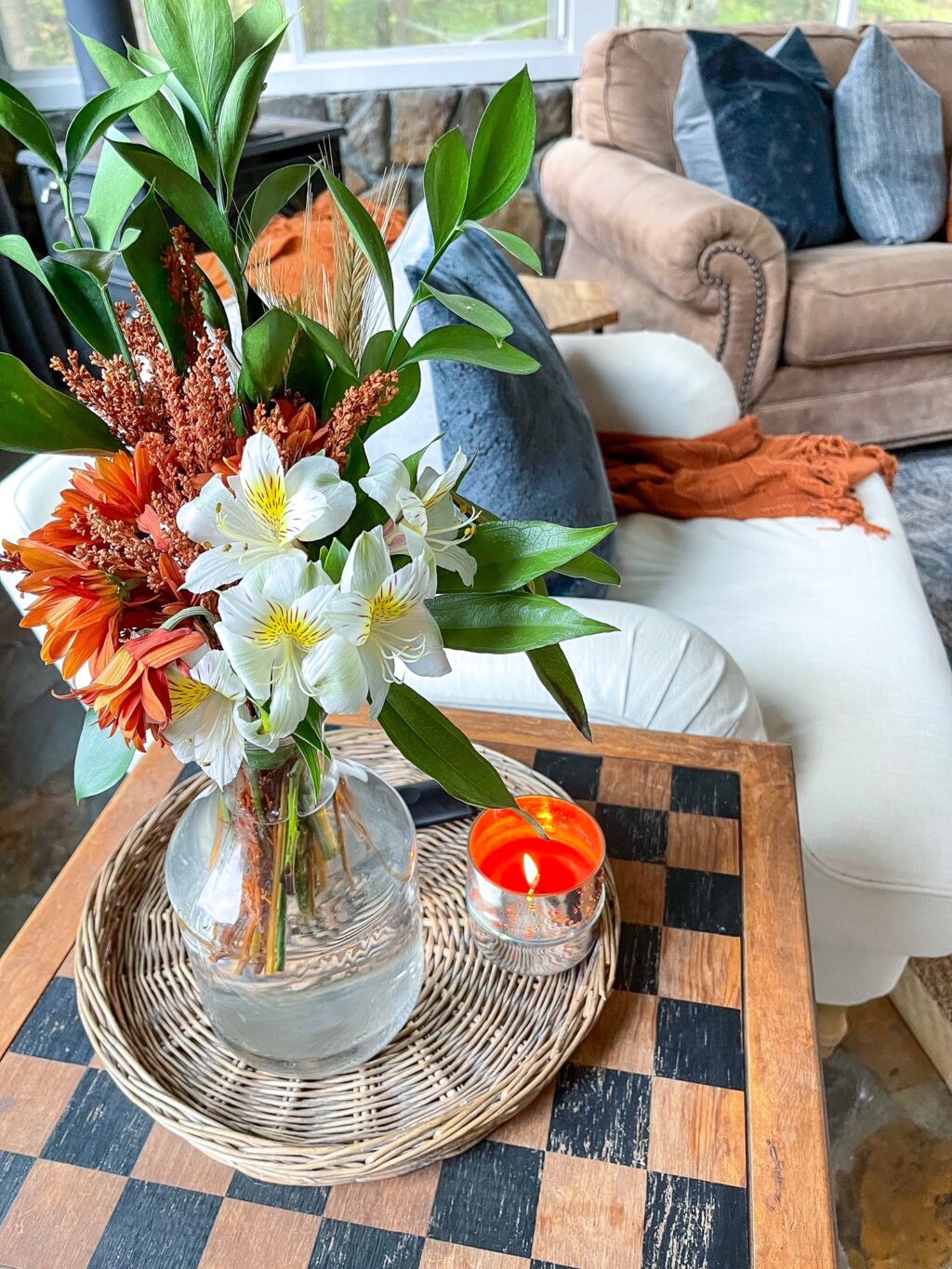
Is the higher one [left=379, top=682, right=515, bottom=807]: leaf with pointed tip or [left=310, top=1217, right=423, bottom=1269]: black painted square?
[left=379, top=682, right=515, bottom=807]: leaf with pointed tip

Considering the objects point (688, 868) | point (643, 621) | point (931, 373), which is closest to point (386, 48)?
point (931, 373)

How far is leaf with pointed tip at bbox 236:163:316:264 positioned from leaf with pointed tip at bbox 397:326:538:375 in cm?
9

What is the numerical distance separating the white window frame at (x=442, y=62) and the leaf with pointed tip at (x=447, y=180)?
9.30ft

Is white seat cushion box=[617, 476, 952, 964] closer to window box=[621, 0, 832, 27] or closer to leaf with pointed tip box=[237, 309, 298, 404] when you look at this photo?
leaf with pointed tip box=[237, 309, 298, 404]

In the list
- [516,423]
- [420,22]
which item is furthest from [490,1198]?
[420,22]

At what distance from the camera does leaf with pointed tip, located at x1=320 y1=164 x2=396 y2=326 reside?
16.7 inches

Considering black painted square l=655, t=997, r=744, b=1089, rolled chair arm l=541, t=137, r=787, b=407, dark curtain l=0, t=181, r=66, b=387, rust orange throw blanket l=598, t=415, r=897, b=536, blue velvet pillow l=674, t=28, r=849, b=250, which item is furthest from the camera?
dark curtain l=0, t=181, r=66, b=387

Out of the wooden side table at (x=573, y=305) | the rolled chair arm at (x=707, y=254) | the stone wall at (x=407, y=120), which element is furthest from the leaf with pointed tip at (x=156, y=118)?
the stone wall at (x=407, y=120)

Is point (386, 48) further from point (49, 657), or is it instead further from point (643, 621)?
Result: point (49, 657)

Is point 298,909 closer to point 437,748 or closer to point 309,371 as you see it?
point 437,748

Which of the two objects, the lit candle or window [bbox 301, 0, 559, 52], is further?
window [bbox 301, 0, 559, 52]

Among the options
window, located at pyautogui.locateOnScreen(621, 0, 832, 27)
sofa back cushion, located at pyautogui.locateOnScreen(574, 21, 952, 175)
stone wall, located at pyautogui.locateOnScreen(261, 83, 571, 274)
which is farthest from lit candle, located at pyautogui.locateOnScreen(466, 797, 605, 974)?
window, located at pyautogui.locateOnScreen(621, 0, 832, 27)

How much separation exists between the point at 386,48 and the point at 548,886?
295cm

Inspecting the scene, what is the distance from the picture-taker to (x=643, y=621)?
95cm
